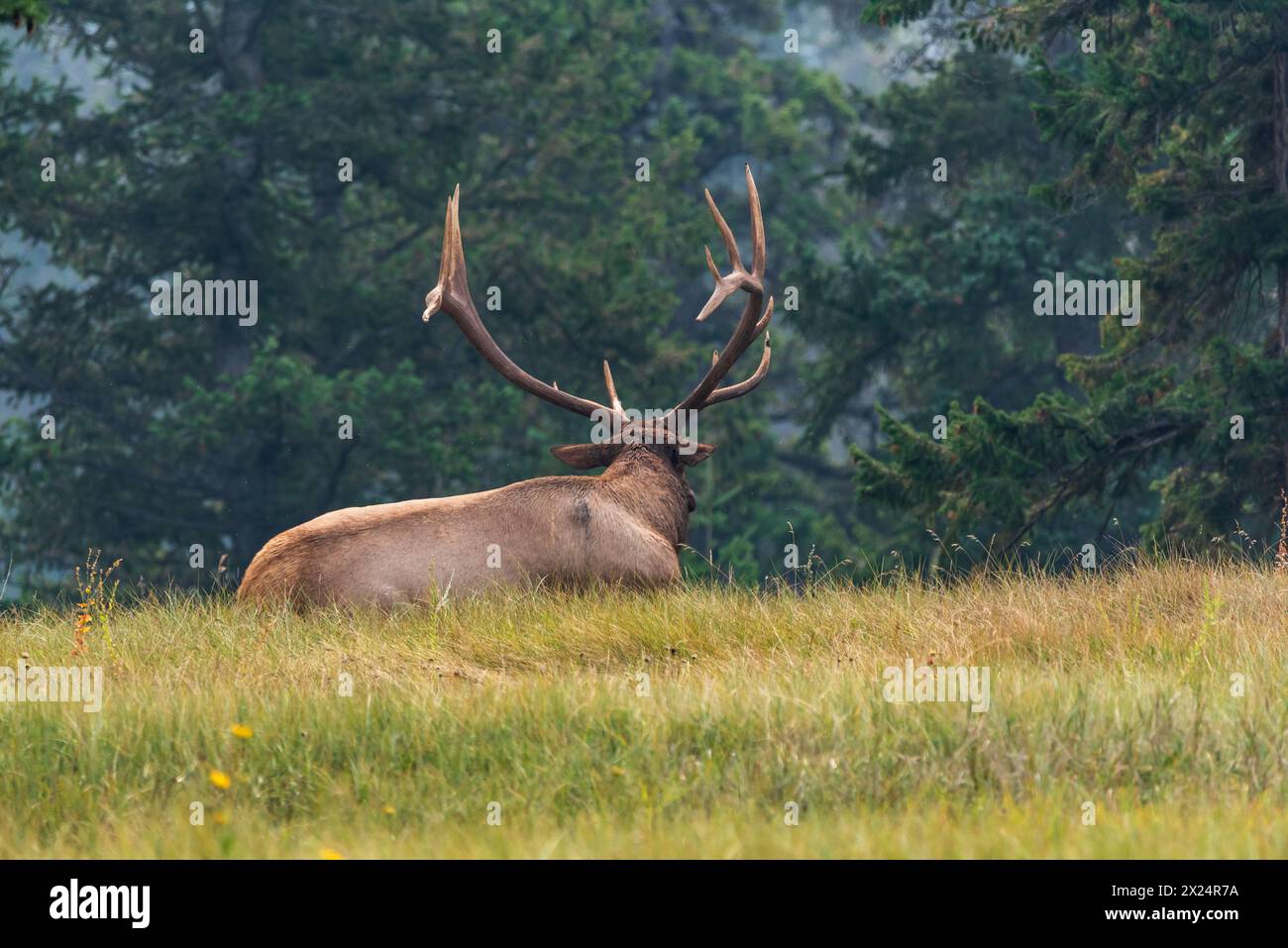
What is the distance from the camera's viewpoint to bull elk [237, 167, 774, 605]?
8945 mm

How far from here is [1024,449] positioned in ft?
38.2

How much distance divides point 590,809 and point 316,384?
545 inches

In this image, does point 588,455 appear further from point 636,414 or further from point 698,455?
point 698,455

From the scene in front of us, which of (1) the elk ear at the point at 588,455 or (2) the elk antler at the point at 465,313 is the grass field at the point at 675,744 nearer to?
(1) the elk ear at the point at 588,455

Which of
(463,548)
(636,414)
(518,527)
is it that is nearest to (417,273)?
(636,414)

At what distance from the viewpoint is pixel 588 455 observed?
10430 mm

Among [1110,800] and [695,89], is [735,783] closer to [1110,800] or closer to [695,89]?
[1110,800]

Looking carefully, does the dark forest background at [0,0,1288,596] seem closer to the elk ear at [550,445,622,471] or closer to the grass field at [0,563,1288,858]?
the elk ear at [550,445,622,471]

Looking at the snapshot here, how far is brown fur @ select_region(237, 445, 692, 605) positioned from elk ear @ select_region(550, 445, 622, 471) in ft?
1.24

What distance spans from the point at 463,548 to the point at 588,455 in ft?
5.07

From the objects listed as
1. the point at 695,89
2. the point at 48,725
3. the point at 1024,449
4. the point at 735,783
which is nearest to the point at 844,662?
the point at 735,783

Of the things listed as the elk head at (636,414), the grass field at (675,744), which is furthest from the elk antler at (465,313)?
the grass field at (675,744)

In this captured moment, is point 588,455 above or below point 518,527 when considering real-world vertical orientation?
above

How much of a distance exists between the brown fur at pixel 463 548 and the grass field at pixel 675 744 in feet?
3.55
